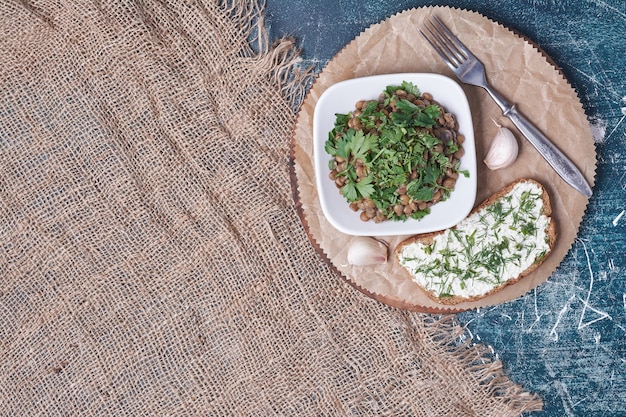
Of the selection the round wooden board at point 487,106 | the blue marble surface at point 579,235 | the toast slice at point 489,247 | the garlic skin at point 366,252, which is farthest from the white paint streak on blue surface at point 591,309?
the garlic skin at point 366,252

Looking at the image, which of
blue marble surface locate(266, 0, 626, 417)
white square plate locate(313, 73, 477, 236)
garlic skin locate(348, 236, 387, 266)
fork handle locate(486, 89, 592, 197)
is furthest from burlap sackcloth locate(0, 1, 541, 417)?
fork handle locate(486, 89, 592, 197)

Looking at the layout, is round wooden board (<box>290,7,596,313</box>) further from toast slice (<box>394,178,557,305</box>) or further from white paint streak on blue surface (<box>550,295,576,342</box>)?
white paint streak on blue surface (<box>550,295,576,342</box>)

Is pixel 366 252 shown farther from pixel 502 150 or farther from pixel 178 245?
pixel 178 245

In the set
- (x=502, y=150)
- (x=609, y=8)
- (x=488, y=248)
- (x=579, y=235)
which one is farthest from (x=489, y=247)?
(x=609, y=8)

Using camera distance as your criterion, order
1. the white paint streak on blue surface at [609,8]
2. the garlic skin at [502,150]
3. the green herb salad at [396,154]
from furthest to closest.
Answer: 1. the white paint streak on blue surface at [609,8]
2. the garlic skin at [502,150]
3. the green herb salad at [396,154]

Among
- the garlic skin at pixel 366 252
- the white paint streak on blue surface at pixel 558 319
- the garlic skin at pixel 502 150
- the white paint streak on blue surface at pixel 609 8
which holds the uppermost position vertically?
the white paint streak on blue surface at pixel 609 8

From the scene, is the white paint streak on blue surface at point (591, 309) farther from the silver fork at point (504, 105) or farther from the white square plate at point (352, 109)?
the white square plate at point (352, 109)

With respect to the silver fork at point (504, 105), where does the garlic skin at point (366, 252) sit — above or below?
below

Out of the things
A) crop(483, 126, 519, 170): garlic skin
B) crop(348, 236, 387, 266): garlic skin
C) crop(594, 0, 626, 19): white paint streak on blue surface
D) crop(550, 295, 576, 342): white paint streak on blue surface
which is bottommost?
crop(550, 295, 576, 342): white paint streak on blue surface
